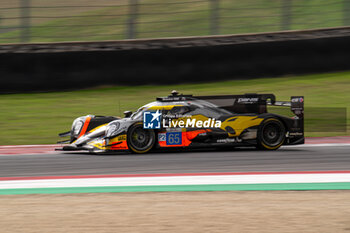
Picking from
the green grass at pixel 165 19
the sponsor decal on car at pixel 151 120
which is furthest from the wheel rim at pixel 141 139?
the green grass at pixel 165 19

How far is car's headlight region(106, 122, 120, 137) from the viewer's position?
366 inches

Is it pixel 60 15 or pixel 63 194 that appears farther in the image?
pixel 60 15

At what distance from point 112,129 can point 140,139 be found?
53cm

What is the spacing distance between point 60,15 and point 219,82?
4.68m

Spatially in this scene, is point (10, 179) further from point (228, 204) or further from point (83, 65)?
Answer: point (83, 65)

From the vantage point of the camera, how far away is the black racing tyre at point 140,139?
941cm

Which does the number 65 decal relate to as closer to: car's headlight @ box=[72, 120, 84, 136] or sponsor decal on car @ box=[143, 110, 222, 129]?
sponsor decal on car @ box=[143, 110, 222, 129]

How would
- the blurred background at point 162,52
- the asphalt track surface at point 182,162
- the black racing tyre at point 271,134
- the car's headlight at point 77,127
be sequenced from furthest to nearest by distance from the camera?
the blurred background at point 162,52 → the car's headlight at point 77,127 → the black racing tyre at point 271,134 → the asphalt track surface at point 182,162

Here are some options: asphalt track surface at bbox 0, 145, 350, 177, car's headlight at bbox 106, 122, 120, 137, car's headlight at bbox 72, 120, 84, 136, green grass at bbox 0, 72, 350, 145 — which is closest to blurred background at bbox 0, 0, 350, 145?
green grass at bbox 0, 72, 350, 145

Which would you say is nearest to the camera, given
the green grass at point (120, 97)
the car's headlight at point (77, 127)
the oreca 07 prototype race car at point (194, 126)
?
the oreca 07 prototype race car at point (194, 126)

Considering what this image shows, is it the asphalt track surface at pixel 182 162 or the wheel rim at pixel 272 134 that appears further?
the wheel rim at pixel 272 134

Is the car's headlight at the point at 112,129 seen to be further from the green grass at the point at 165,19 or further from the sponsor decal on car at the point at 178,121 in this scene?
the green grass at the point at 165,19

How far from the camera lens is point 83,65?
1470 centimetres

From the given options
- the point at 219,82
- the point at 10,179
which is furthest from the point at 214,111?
the point at 219,82
